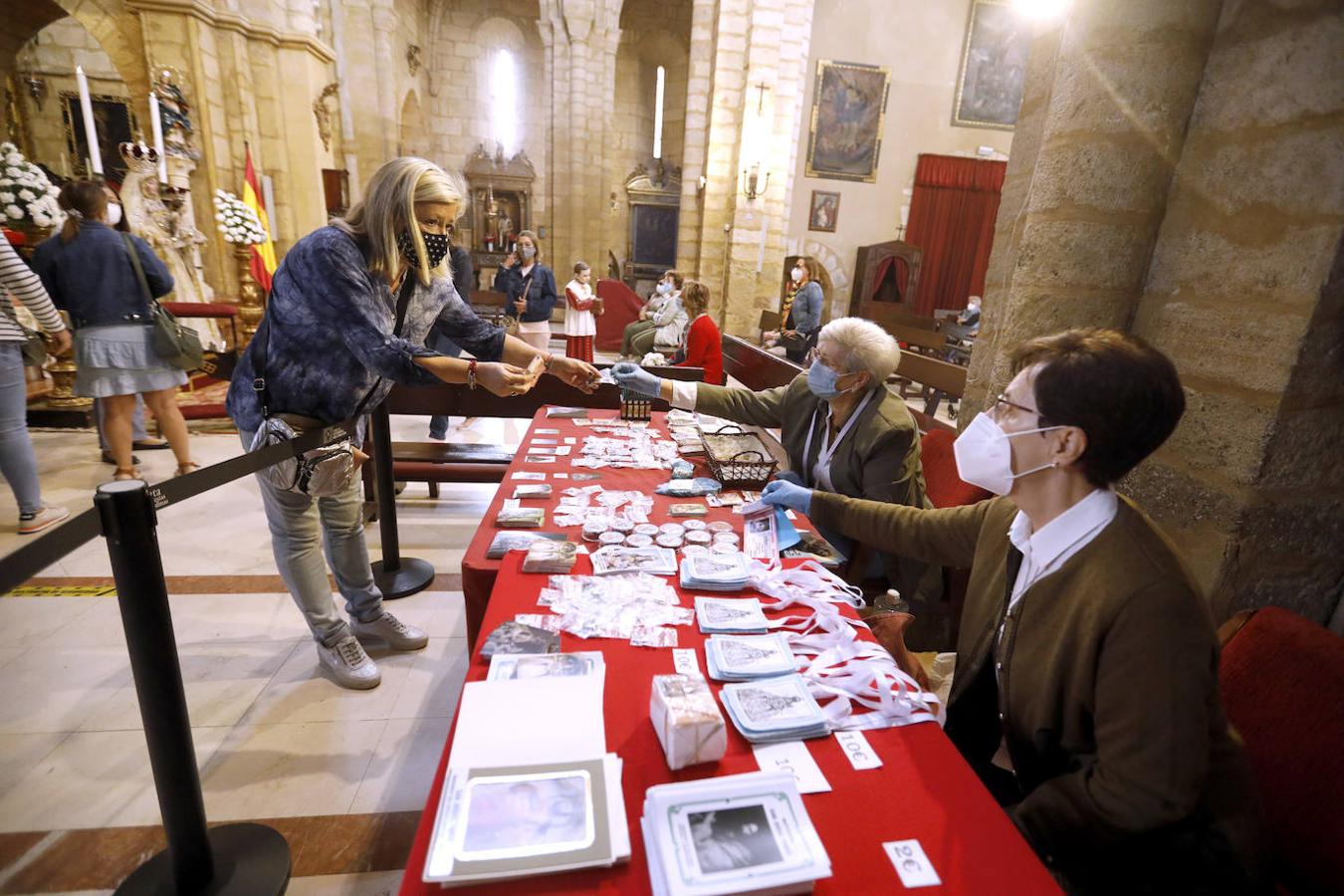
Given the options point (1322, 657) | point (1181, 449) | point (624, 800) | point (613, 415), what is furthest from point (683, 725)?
point (613, 415)

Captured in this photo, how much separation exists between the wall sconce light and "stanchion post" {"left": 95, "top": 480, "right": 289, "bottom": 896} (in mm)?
10855

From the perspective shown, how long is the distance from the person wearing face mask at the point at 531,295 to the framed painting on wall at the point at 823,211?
7.53 metres

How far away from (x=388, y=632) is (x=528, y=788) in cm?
218

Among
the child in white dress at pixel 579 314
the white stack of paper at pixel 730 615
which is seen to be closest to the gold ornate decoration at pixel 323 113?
the child in white dress at pixel 579 314

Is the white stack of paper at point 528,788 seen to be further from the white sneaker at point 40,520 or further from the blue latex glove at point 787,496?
the white sneaker at point 40,520

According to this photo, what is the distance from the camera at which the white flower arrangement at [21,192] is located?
5.11m

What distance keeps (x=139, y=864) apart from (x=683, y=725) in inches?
76.1

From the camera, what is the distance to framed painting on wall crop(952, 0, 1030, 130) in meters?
12.9

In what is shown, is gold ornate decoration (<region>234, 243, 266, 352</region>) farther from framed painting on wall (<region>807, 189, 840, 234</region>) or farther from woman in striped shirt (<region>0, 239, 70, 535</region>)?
framed painting on wall (<region>807, 189, 840, 234</region>)

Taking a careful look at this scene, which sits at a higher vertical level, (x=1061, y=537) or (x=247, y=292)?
(x=1061, y=537)

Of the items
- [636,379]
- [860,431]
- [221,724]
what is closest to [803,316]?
[636,379]

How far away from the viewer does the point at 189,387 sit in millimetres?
6734

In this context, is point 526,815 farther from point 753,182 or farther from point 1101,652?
point 753,182

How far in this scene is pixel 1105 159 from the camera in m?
2.24
